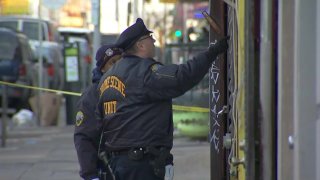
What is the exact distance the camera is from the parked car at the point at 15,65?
53.1ft

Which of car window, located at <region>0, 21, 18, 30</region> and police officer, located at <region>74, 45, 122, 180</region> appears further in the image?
car window, located at <region>0, 21, 18, 30</region>

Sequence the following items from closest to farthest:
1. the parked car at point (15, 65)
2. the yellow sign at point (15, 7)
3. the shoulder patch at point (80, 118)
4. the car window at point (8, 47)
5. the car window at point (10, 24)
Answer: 1. the shoulder patch at point (80, 118)
2. the parked car at point (15, 65)
3. the car window at point (8, 47)
4. the car window at point (10, 24)
5. the yellow sign at point (15, 7)

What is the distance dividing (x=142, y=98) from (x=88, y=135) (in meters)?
0.63

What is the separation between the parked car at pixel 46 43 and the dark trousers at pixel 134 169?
1518 cm

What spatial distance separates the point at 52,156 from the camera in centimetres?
1048

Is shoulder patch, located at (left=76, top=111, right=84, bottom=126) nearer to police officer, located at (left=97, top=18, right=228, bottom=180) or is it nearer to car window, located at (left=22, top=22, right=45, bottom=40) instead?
police officer, located at (left=97, top=18, right=228, bottom=180)

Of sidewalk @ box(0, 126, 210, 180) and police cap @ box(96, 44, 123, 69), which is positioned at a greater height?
police cap @ box(96, 44, 123, 69)

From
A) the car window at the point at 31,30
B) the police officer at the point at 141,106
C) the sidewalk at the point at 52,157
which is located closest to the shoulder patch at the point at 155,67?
the police officer at the point at 141,106

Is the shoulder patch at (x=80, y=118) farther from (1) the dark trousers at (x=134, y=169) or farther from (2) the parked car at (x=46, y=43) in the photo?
(2) the parked car at (x=46, y=43)

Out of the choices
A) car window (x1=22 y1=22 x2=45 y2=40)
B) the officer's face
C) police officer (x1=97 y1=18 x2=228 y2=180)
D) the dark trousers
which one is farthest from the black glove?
car window (x1=22 y1=22 x2=45 y2=40)

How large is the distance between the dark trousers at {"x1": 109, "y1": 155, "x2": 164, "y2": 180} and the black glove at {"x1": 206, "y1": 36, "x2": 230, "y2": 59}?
0.75 meters

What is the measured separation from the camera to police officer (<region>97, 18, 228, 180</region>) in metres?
4.15

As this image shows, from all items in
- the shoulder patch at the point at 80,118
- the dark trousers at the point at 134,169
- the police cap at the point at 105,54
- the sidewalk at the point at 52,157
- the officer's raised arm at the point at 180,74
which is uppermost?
the police cap at the point at 105,54

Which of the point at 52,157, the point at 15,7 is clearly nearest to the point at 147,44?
the point at 52,157
